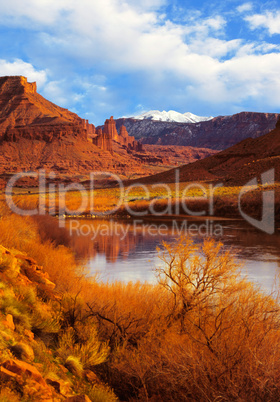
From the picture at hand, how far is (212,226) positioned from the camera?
26.9 meters

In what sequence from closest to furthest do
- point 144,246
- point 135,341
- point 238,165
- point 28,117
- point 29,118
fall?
point 135,341
point 144,246
point 238,165
point 29,118
point 28,117

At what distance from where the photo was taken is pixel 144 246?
19.7 m

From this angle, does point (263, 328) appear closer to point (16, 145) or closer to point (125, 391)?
point (125, 391)

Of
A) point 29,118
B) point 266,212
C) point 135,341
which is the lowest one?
point 135,341

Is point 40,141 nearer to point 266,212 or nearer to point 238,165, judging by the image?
point 238,165

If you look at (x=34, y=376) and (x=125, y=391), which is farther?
(x=125, y=391)

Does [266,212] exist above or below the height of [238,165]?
below

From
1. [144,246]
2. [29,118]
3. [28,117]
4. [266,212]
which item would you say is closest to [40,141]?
[29,118]

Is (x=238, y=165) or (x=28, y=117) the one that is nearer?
(x=238, y=165)

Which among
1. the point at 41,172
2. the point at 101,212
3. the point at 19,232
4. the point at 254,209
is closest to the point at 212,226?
the point at 254,209

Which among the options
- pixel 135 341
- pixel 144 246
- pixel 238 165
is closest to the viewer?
pixel 135 341

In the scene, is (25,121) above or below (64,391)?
above

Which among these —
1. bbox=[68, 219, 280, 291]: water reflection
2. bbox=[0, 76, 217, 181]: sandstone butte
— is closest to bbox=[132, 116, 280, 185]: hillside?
bbox=[68, 219, 280, 291]: water reflection

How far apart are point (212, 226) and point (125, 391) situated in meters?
21.9
